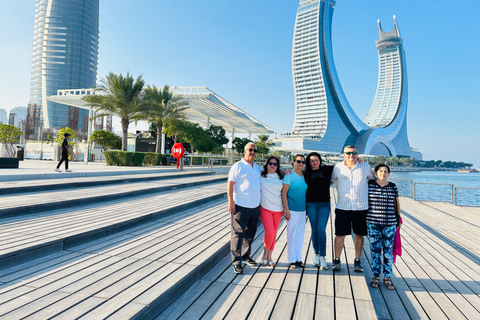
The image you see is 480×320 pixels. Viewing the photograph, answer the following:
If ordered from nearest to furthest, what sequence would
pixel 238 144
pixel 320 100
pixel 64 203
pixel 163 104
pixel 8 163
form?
pixel 64 203 → pixel 8 163 → pixel 163 104 → pixel 238 144 → pixel 320 100

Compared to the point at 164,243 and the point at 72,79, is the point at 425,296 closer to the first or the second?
the point at 164,243

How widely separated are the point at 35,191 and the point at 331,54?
108 meters

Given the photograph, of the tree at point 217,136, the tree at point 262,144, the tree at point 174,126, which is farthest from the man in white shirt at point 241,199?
the tree at point 262,144

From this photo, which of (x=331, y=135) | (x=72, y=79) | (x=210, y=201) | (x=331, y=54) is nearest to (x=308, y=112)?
(x=331, y=135)

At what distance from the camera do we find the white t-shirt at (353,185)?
3.13 m

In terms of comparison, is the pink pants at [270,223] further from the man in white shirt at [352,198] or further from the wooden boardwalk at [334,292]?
the man in white shirt at [352,198]

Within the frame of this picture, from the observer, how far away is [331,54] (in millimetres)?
100125

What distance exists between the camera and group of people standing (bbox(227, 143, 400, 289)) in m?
3.08

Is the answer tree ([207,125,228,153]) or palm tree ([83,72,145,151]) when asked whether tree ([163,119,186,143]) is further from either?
tree ([207,125,228,153])

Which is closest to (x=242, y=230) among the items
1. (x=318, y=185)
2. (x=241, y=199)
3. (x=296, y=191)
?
(x=241, y=199)

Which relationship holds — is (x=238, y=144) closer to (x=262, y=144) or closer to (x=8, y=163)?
(x=262, y=144)

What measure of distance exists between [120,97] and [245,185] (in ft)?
60.3

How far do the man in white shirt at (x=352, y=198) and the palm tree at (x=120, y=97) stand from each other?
17.7m

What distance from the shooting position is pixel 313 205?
330 centimetres
